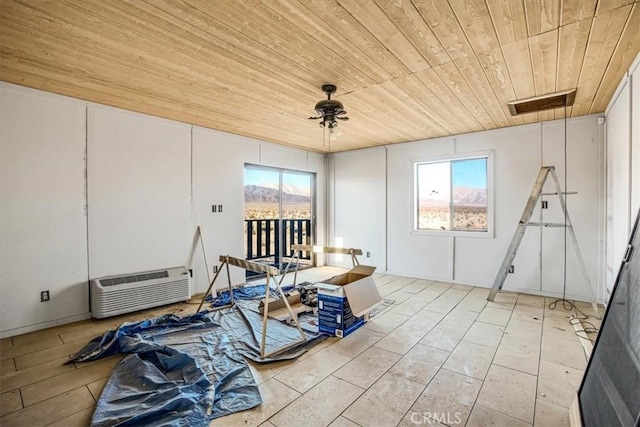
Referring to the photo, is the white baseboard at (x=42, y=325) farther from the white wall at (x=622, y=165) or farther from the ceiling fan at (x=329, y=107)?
the white wall at (x=622, y=165)

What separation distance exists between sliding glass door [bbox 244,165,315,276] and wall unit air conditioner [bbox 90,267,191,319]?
1.53m

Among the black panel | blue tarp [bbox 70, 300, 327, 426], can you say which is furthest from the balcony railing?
the black panel

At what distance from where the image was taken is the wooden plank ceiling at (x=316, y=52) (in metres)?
1.89

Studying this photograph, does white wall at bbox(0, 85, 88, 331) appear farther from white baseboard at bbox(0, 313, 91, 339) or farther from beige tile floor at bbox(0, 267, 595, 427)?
beige tile floor at bbox(0, 267, 595, 427)

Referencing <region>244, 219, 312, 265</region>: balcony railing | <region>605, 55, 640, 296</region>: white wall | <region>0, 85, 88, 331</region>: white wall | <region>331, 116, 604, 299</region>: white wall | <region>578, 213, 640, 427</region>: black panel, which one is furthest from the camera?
<region>244, 219, 312, 265</region>: balcony railing

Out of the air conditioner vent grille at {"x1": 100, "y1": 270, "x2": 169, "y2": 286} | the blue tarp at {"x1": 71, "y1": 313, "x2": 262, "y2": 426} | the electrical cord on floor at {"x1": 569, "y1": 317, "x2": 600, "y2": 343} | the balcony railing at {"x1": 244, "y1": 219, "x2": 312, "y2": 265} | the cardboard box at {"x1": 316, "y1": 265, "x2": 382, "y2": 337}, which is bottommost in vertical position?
the electrical cord on floor at {"x1": 569, "y1": 317, "x2": 600, "y2": 343}

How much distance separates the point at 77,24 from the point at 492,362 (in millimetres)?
4043

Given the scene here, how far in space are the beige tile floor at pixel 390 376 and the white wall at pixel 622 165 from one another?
42.1 inches

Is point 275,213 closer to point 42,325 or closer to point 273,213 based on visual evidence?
point 273,213

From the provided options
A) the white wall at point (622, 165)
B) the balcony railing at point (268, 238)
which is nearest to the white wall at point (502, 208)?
the white wall at point (622, 165)

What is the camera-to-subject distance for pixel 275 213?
581 cm

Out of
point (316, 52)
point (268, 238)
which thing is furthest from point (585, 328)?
point (268, 238)

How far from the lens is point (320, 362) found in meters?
2.52

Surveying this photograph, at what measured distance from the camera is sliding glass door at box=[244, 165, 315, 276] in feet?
17.9
